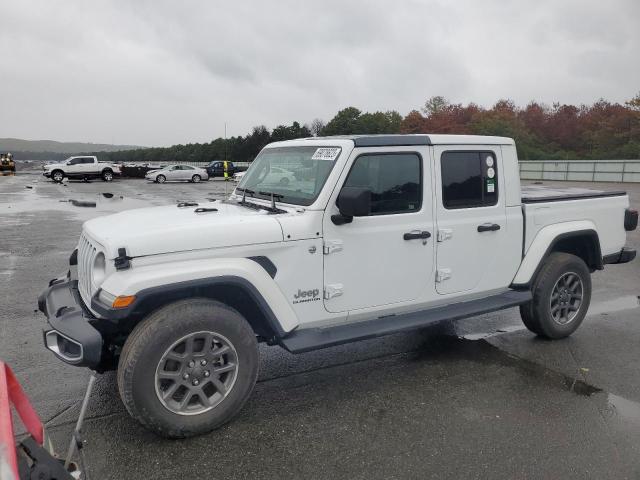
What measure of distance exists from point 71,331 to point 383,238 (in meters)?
2.31

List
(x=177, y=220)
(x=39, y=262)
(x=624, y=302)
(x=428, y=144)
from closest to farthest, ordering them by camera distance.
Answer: (x=177, y=220) → (x=428, y=144) → (x=624, y=302) → (x=39, y=262)

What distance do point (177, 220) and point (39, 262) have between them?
20.9 feet

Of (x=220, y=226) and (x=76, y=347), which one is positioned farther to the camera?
(x=220, y=226)

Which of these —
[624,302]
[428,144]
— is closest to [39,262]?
[428,144]

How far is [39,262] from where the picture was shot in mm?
8812

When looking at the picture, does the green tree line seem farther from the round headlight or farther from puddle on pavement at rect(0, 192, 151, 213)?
the round headlight

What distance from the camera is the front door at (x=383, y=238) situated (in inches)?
154

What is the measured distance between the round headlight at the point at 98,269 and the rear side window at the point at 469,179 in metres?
2.73

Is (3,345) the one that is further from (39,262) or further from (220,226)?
(39,262)

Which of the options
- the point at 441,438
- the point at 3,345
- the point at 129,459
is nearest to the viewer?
the point at 129,459

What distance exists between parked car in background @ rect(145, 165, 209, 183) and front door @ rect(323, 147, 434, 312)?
33821 mm

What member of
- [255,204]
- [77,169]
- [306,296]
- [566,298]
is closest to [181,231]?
[306,296]

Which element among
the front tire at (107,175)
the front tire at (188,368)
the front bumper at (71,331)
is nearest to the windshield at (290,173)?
the front tire at (188,368)

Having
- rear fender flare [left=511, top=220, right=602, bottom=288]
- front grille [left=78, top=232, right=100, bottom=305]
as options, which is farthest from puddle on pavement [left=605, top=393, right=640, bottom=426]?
front grille [left=78, top=232, right=100, bottom=305]
